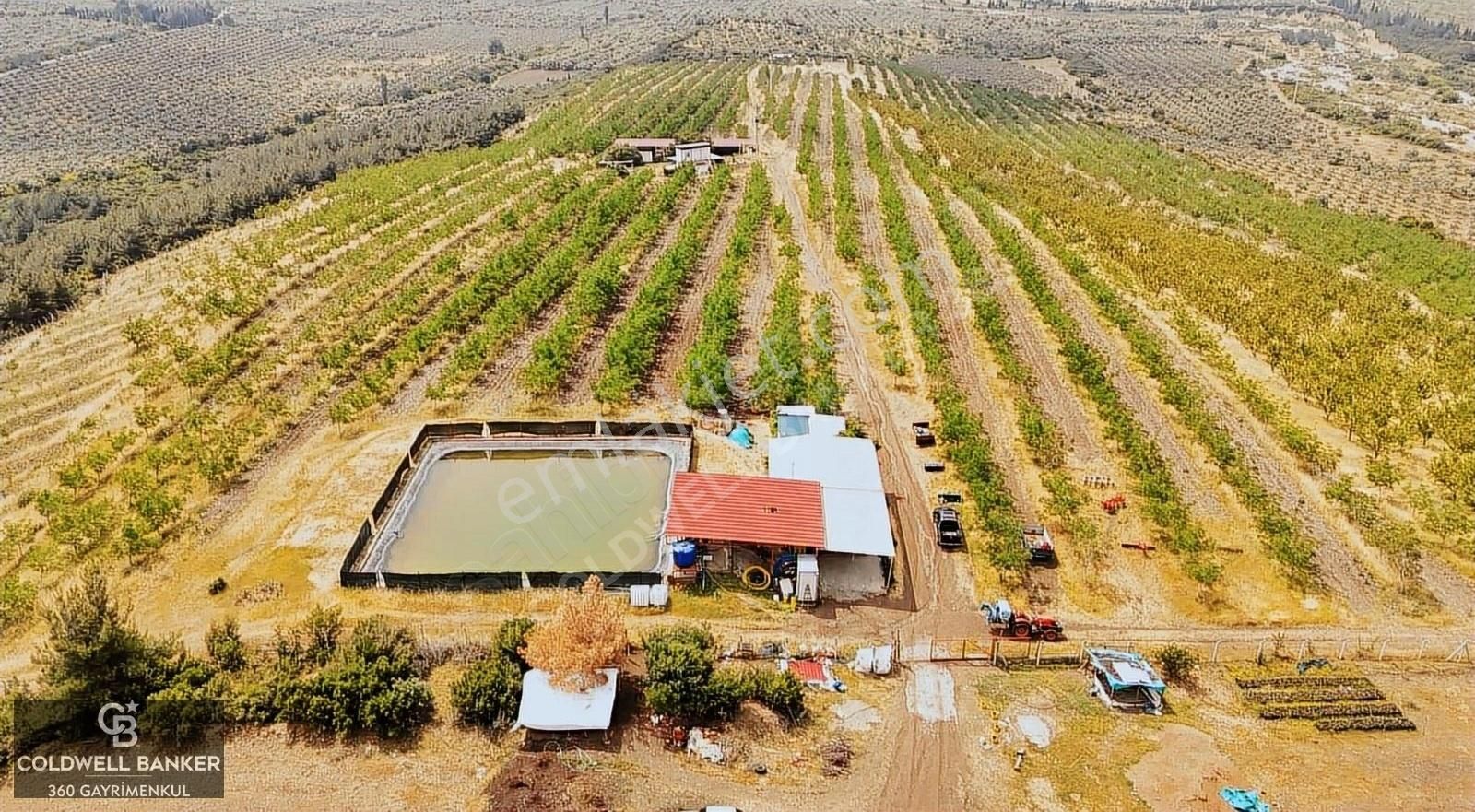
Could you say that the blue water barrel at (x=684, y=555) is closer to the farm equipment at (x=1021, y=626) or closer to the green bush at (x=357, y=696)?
the green bush at (x=357, y=696)

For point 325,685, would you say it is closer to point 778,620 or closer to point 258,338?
point 778,620

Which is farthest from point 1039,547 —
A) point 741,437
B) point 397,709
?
point 397,709

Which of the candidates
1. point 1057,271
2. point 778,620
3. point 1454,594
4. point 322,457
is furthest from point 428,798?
point 1057,271

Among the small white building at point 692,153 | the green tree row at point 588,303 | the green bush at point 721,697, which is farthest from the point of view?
the small white building at point 692,153

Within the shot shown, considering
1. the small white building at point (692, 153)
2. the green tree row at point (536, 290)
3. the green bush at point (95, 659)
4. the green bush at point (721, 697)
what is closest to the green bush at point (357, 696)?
the green bush at point (95, 659)

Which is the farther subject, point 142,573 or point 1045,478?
point 1045,478

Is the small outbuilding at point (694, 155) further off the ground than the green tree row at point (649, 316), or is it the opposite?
the small outbuilding at point (694, 155)
